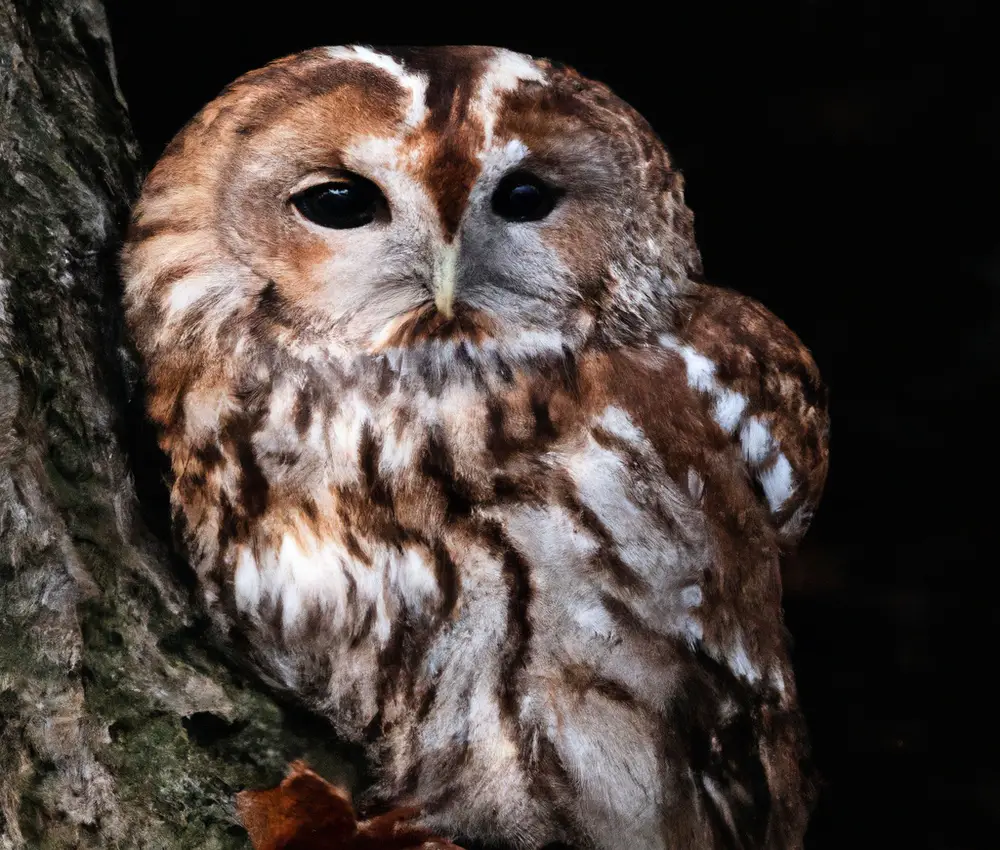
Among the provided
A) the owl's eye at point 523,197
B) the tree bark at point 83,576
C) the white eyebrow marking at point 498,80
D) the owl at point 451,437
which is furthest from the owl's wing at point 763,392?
the tree bark at point 83,576

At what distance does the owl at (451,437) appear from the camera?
3.98 feet

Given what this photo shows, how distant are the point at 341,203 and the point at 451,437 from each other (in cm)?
28

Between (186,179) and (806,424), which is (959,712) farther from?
(186,179)

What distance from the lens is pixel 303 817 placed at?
121 cm

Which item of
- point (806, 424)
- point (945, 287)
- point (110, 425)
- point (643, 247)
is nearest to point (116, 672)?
point (110, 425)

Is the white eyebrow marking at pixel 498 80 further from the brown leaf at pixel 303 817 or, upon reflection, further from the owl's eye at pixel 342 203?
the brown leaf at pixel 303 817

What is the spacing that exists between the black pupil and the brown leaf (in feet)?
2.01

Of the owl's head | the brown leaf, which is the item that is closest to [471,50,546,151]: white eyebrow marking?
the owl's head

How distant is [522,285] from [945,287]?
3.24 ft

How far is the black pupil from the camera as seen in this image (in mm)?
1181

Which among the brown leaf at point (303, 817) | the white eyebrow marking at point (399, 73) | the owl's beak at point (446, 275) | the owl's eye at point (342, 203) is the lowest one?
the brown leaf at point (303, 817)

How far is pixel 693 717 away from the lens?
1.35 metres

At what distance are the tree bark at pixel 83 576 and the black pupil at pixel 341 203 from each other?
0.29m

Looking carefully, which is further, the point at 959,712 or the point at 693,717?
the point at 959,712
